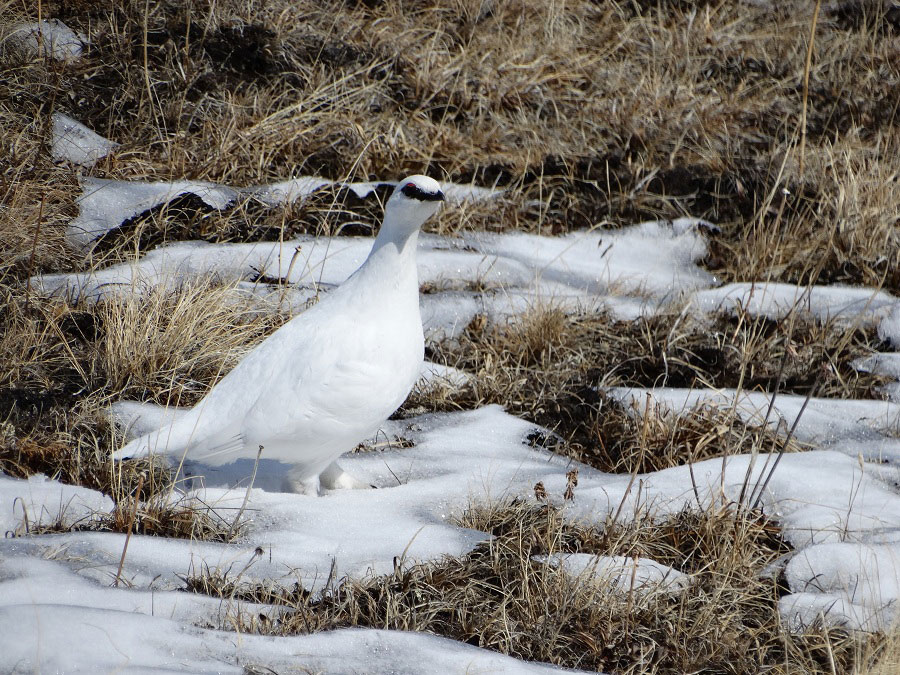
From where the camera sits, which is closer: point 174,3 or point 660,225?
point 660,225

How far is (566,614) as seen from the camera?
2.30 m

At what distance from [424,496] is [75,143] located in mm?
3060

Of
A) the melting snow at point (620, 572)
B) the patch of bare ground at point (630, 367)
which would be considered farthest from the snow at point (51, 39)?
the melting snow at point (620, 572)

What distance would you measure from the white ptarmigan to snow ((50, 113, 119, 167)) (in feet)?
7.80

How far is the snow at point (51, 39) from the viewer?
193 inches

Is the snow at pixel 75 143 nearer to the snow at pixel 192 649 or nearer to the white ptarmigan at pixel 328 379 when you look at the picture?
the white ptarmigan at pixel 328 379

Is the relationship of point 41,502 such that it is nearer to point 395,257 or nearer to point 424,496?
point 424,496

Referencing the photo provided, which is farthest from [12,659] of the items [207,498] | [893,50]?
[893,50]

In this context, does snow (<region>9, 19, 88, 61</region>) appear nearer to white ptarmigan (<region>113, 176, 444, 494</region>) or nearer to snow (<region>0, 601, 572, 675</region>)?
white ptarmigan (<region>113, 176, 444, 494</region>)

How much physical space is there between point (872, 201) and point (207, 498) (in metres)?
4.00

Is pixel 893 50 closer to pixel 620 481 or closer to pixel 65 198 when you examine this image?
pixel 620 481

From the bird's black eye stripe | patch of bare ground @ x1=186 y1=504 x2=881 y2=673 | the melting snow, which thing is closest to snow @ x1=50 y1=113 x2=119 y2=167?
the bird's black eye stripe

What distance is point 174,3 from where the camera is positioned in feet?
18.0

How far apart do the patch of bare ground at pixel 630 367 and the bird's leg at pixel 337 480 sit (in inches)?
26.0
